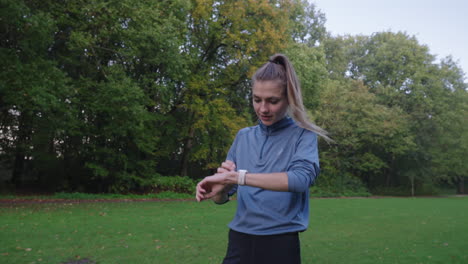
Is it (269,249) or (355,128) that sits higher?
(355,128)

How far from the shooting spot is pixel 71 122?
1792 cm

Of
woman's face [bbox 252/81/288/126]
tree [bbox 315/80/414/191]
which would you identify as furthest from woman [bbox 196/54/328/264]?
tree [bbox 315/80/414/191]

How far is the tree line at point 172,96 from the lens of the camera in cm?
1712

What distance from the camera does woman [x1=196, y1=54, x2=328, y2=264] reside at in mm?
2025

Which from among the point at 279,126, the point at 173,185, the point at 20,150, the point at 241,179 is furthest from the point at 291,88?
the point at 20,150

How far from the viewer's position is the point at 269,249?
2.05 meters

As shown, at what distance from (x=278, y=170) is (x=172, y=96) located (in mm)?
21654

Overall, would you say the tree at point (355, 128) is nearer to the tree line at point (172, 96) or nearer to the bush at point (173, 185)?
the tree line at point (172, 96)

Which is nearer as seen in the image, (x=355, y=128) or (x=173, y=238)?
(x=173, y=238)

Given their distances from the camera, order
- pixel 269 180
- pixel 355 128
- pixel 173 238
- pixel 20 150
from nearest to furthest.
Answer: pixel 269 180, pixel 173 238, pixel 20 150, pixel 355 128

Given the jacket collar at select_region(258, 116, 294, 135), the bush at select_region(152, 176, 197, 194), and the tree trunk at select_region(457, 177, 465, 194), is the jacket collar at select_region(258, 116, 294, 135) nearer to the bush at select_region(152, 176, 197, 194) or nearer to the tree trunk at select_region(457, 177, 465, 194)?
the bush at select_region(152, 176, 197, 194)

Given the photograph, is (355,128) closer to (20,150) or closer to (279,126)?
(20,150)

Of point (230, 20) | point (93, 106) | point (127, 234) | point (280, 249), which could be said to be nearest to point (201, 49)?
point (230, 20)

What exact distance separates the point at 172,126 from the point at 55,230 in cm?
1513
